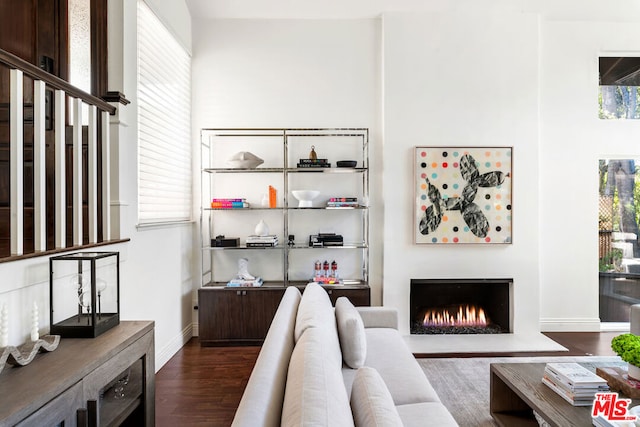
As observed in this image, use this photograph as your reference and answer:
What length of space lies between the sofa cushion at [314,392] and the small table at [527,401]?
114 cm

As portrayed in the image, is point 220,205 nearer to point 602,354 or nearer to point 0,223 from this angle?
point 0,223

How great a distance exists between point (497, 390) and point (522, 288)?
205 cm

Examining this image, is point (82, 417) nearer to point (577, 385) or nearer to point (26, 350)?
point (26, 350)

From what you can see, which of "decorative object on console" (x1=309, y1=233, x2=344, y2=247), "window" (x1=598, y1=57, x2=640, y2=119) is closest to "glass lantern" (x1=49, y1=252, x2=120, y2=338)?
"decorative object on console" (x1=309, y1=233, x2=344, y2=247)

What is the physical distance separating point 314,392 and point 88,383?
0.97 metres

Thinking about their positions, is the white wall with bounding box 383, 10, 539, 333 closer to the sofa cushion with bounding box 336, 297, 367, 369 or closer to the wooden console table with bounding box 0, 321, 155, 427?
the sofa cushion with bounding box 336, 297, 367, 369

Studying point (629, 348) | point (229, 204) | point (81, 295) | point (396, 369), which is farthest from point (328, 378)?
point (229, 204)

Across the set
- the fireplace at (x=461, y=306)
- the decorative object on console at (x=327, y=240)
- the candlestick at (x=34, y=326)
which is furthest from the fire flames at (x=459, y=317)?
the candlestick at (x=34, y=326)

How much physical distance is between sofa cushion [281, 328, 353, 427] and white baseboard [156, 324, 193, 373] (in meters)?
2.24

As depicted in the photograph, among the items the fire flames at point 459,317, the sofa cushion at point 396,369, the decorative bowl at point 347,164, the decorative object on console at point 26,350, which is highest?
the decorative bowl at point 347,164

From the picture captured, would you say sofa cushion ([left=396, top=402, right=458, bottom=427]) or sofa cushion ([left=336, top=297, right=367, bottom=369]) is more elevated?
sofa cushion ([left=336, top=297, right=367, bottom=369])

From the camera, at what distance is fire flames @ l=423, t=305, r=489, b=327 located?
4270 mm

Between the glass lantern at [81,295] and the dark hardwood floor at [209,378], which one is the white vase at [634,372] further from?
the glass lantern at [81,295]

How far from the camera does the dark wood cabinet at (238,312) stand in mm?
3844
